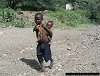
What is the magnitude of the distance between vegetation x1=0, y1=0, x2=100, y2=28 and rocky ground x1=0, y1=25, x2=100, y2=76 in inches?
179

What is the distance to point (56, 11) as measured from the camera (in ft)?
55.6

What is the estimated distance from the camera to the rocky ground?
6.39 metres

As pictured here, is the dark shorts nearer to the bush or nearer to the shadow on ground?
the shadow on ground

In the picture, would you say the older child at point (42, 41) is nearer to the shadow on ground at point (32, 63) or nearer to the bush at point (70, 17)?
the shadow on ground at point (32, 63)

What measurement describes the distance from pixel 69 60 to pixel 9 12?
801 cm

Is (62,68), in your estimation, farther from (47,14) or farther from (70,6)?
(70,6)

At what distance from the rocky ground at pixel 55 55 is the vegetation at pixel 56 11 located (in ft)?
14.9

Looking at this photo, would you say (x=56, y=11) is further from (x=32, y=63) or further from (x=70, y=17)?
(x=32, y=63)

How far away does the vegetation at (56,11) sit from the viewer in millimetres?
14312

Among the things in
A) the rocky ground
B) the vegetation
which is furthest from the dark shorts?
the vegetation

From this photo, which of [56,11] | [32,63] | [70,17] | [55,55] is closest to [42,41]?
[32,63]

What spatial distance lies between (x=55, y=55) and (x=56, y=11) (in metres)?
9.64

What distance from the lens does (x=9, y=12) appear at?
14.5m

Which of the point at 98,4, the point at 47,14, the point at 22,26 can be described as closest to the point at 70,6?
the point at 98,4
